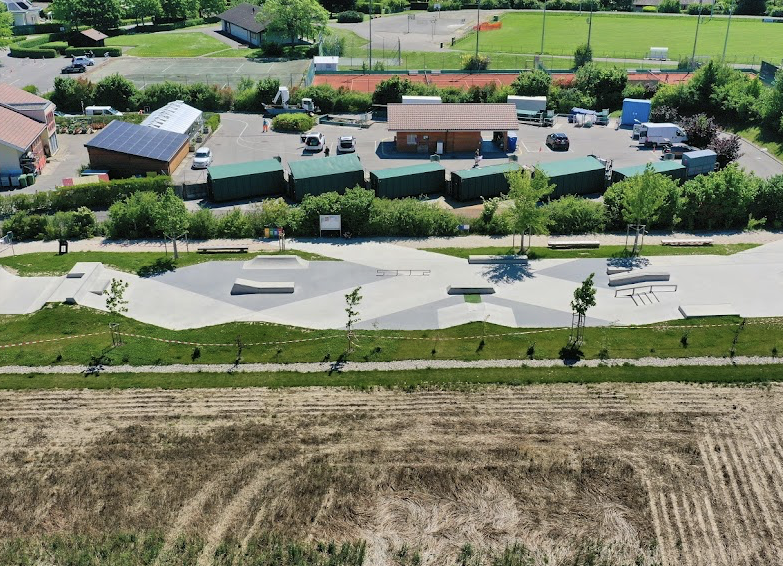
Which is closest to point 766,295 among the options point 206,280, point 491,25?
point 206,280

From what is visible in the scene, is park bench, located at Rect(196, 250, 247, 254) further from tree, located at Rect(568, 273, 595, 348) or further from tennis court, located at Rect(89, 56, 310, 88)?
tennis court, located at Rect(89, 56, 310, 88)

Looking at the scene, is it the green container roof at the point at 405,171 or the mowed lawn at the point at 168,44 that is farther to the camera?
the mowed lawn at the point at 168,44

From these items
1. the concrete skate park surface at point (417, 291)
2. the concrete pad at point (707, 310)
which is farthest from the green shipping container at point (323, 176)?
the concrete pad at point (707, 310)

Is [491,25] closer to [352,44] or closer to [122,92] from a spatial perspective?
[352,44]

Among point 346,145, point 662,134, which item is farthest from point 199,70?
point 662,134

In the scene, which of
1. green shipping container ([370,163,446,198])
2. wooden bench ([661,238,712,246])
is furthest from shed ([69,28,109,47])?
wooden bench ([661,238,712,246])

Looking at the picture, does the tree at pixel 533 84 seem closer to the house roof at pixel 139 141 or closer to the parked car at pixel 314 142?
the parked car at pixel 314 142
